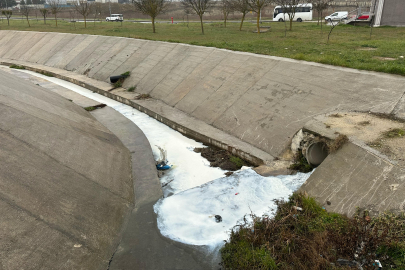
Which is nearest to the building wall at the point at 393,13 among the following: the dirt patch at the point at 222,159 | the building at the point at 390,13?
the building at the point at 390,13

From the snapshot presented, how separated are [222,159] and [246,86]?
3.46 meters

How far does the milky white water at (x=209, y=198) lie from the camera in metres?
5.87

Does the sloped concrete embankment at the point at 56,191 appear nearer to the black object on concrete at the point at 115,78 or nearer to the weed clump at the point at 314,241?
the weed clump at the point at 314,241

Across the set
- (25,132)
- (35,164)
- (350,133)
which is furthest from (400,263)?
(25,132)

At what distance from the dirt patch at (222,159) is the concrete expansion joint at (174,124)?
135 millimetres

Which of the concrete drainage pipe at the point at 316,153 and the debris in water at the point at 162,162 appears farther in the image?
the debris in water at the point at 162,162

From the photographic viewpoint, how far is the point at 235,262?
4.94m

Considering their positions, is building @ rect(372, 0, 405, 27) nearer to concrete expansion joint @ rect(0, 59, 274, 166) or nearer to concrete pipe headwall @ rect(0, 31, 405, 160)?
concrete pipe headwall @ rect(0, 31, 405, 160)

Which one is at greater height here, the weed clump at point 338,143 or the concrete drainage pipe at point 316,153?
the weed clump at point 338,143

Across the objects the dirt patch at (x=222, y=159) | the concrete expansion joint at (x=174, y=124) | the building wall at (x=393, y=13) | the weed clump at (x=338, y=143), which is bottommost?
the dirt patch at (x=222, y=159)

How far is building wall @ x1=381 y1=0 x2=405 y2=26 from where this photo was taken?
75.7ft

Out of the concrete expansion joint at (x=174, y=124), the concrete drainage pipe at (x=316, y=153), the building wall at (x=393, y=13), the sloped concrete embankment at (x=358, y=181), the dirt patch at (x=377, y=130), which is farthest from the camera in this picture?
the building wall at (x=393, y=13)

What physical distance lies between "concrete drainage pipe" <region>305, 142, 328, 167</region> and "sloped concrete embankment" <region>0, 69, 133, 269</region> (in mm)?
3957

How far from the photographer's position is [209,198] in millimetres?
6723
